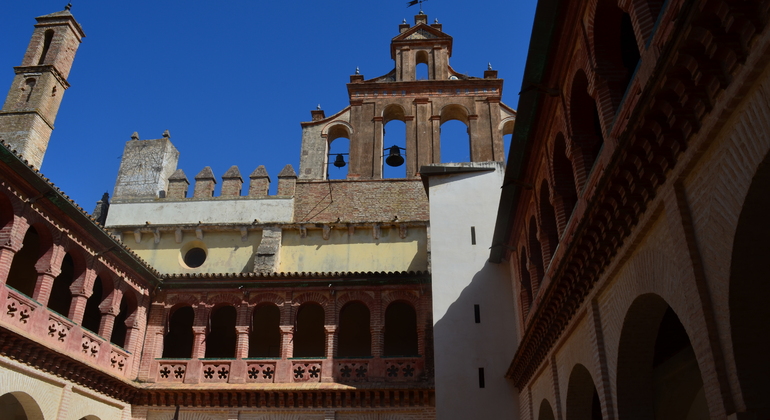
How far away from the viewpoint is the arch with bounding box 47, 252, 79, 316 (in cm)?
1772

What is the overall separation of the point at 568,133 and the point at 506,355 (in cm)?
795

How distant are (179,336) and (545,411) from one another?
43.2 feet

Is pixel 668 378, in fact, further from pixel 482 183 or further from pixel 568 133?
pixel 482 183

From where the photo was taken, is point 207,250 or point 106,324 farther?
point 207,250

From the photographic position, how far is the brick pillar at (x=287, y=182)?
23.1 meters

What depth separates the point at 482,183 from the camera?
18.1 meters

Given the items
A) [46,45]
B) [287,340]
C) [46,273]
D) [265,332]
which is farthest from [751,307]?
[46,45]

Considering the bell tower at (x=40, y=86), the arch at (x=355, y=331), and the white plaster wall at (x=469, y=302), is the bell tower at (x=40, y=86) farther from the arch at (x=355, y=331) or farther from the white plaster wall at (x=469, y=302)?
the white plaster wall at (x=469, y=302)

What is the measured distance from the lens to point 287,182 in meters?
23.3

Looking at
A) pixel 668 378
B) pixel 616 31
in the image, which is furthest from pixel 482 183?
pixel 616 31

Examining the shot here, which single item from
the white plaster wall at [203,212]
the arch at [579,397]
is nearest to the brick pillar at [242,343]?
the white plaster wall at [203,212]

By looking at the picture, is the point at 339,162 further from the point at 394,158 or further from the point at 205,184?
the point at 205,184

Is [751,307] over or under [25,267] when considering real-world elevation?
under

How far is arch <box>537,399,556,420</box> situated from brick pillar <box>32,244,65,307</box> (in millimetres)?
10936
